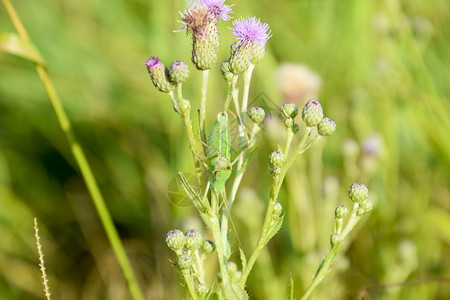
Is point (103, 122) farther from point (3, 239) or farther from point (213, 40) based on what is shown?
point (213, 40)

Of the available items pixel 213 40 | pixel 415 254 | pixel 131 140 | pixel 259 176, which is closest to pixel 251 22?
pixel 213 40

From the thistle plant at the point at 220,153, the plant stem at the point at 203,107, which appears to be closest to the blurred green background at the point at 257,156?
the thistle plant at the point at 220,153

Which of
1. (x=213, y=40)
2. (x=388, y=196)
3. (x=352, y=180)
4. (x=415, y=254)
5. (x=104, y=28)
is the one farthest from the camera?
(x=104, y=28)

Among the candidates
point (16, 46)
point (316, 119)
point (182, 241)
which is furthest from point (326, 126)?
point (16, 46)

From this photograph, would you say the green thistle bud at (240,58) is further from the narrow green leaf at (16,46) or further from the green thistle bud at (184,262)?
the narrow green leaf at (16,46)

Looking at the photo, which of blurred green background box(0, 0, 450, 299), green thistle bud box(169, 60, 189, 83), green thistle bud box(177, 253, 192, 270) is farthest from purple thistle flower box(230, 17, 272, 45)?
blurred green background box(0, 0, 450, 299)

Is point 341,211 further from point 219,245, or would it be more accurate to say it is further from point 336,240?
point 219,245
